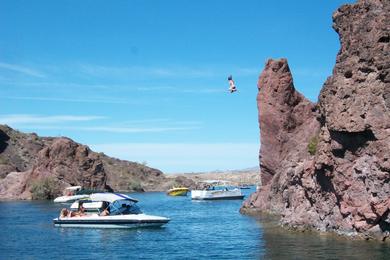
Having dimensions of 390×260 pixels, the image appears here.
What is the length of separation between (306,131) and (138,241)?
119 ft

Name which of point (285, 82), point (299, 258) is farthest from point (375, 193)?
point (285, 82)

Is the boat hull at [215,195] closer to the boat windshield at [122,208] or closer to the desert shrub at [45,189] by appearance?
the desert shrub at [45,189]

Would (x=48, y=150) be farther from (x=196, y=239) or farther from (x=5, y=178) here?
(x=196, y=239)

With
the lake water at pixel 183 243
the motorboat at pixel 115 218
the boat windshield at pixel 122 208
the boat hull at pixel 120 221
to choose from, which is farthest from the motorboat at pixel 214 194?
the boat hull at pixel 120 221

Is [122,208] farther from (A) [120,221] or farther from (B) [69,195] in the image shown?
(B) [69,195]

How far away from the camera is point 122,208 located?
61.3 meters

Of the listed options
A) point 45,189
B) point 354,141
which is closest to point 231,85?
point 354,141

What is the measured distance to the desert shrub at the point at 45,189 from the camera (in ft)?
460

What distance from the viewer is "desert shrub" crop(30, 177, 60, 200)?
460 ft

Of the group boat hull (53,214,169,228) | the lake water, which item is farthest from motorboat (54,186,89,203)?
boat hull (53,214,169,228)

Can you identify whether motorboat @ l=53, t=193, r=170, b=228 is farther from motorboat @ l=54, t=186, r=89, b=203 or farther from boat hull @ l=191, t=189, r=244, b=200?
boat hull @ l=191, t=189, r=244, b=200

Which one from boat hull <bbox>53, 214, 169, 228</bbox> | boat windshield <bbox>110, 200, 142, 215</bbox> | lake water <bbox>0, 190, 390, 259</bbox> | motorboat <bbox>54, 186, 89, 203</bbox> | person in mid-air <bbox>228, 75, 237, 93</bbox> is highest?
person in mid-air <bbox>228, 75, 237, 93</bbox>

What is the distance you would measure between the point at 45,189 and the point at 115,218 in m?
86.4

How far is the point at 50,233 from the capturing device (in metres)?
57.7
